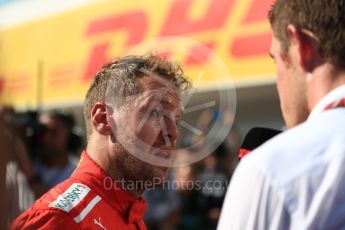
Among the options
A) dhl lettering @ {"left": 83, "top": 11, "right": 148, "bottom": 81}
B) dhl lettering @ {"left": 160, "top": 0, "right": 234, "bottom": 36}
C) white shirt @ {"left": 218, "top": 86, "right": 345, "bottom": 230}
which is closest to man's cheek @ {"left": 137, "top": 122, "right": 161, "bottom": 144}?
white shirt @ {"left": 218, "top": 86, "right": 345, "bottom": 230}

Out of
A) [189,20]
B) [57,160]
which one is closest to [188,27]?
[189,20]

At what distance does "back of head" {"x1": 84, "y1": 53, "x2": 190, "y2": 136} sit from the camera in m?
2.73

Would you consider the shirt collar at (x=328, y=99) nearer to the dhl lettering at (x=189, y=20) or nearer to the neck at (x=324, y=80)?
the neck at (x=324, y=80)

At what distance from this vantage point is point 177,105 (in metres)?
2.88

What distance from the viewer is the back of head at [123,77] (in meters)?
2.73

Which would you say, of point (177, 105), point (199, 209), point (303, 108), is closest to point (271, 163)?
point (303, 108)

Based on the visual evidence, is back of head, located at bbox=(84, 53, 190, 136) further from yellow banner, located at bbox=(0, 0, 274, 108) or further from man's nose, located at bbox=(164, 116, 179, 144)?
yellow banner, located at bbox=(0, 0, 274, 108)

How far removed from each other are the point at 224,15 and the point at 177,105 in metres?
5.29

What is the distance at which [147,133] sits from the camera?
8.96ft

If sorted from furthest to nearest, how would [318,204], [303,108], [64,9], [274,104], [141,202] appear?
[64,9] < [274,104] < [141,202] < [303,108] < [318,204]

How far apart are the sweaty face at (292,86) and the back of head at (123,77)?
1177 millimetres

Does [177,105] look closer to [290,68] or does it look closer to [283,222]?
[290,68]

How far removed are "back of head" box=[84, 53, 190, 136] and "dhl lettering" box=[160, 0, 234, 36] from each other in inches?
206

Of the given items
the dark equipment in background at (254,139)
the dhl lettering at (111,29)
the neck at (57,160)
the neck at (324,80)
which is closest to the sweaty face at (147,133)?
the dark equipment in background at (254,139)
